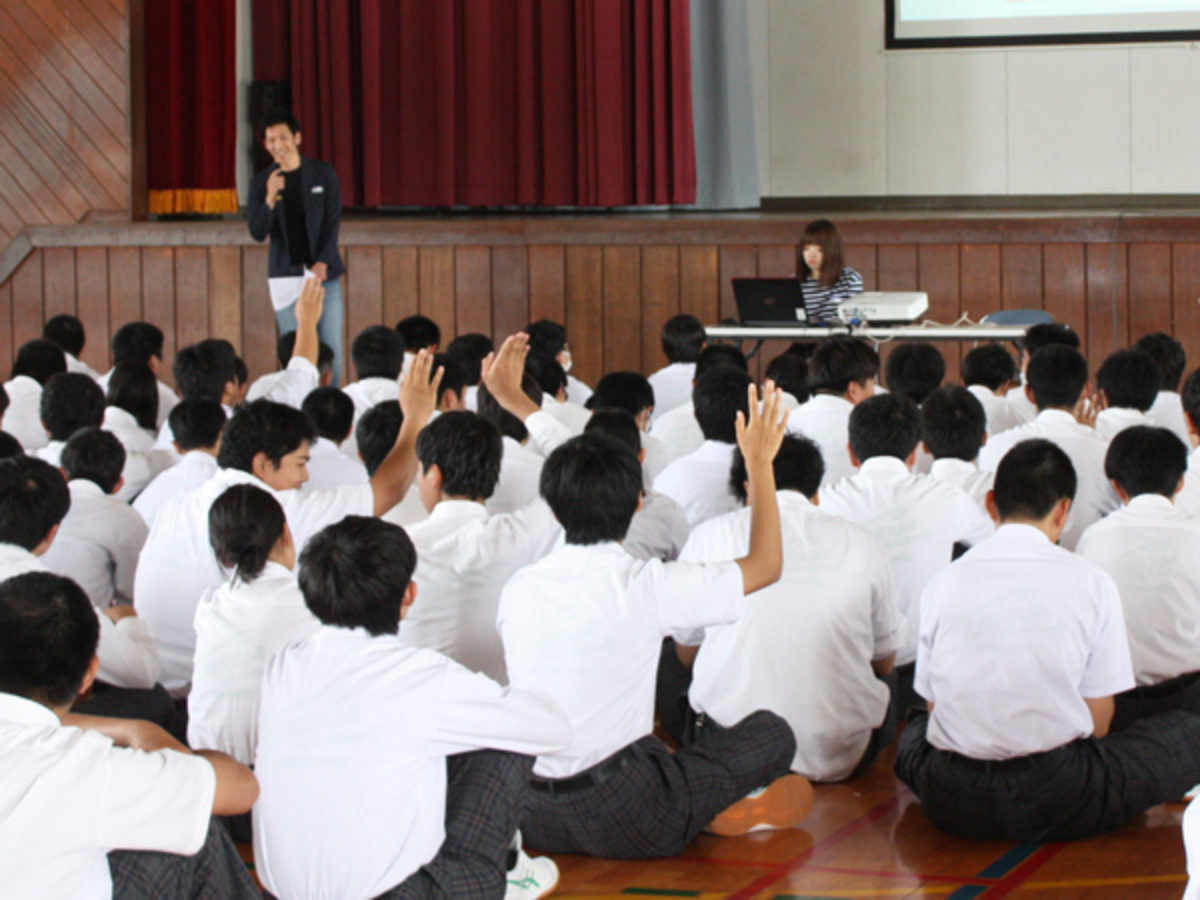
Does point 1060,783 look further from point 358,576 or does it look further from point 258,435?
point 258,435

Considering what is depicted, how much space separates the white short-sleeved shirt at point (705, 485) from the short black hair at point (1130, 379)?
1231 mm

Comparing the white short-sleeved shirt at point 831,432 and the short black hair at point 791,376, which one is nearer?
the white short-sleeved shirt at point 831,432

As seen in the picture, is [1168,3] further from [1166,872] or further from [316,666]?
[316,666]

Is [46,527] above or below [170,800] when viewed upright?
above

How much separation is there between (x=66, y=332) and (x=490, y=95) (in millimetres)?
3059

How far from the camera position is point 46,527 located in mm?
2824

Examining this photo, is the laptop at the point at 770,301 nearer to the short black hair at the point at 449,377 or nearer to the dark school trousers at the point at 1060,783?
the short black hair at the point at 449,377

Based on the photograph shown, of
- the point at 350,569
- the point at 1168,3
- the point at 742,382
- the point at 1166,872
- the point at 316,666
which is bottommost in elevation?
the point at 1166,872

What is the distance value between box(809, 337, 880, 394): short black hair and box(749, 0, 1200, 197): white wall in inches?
177

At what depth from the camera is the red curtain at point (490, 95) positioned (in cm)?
822

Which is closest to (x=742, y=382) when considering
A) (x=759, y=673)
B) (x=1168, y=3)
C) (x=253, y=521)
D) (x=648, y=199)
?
(x=759, y=673)

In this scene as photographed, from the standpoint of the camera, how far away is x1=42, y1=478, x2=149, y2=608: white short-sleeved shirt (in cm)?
332

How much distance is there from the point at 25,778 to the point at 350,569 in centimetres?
55

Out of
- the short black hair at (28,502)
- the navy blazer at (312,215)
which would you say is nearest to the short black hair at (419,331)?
the navy blazer at (312,215)
